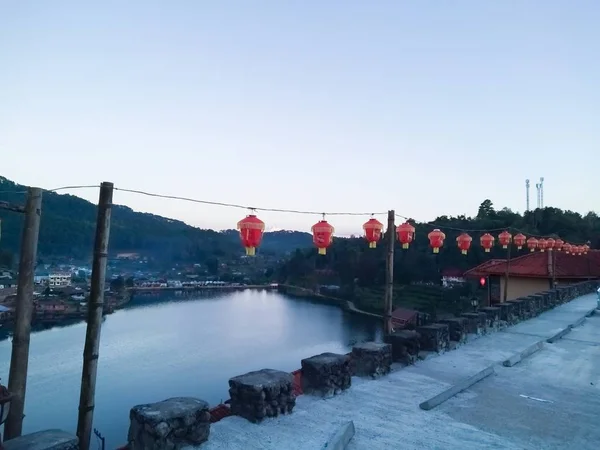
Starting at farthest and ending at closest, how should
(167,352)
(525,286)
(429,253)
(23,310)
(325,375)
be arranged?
(429,253) < (167,352) < (525,286) < (325,375) < (23,310)

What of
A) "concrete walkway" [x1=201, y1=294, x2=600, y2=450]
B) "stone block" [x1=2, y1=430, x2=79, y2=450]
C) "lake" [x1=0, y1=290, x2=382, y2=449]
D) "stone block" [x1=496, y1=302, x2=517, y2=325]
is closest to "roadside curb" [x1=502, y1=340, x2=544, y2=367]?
"concrete walkway" [x1=201, y1=294, x2=600, y2=450]

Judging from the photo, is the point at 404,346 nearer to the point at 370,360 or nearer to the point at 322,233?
the point at 370,360

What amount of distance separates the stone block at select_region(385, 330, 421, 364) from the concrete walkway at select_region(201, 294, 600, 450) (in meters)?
0.18

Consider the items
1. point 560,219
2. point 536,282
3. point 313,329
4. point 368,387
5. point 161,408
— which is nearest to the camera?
point 161,408

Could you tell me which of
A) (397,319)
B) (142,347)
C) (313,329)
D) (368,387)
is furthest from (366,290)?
(368,387)

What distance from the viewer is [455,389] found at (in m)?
5.85

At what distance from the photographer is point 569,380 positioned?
664cm

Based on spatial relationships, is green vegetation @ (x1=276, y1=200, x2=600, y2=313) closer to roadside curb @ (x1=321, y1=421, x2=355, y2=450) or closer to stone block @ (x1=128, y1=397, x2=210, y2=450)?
roadside curb @ (x1=321, y1=421, x2=355, y2=450)

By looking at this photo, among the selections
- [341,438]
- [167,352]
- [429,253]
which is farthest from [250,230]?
[429,253]

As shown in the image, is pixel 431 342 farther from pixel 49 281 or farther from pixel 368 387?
pixel 49 281

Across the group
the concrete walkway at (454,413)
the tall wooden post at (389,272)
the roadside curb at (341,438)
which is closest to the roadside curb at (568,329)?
the concrete walkway at (454,413)

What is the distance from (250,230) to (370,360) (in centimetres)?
323

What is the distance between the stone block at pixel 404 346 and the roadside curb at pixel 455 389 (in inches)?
41.4

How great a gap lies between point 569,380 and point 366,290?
69.1 m
